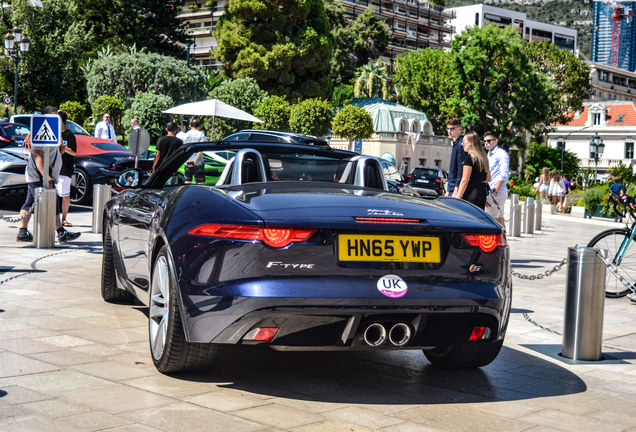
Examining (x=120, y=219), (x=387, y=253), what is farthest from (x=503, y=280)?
(x=120, y=219)

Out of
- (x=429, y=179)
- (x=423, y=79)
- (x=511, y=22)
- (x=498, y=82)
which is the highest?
(x=511, y=22)

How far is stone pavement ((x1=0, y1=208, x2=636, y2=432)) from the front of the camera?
3.68 m

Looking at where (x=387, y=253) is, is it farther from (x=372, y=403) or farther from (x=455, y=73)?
(x=455, y=73)

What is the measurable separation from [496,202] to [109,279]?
5909mm

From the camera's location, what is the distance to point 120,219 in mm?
5918

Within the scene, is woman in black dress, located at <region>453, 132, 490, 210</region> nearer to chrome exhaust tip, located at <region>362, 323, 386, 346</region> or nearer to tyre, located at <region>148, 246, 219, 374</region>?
tyre, located at <region>148, 246, 219, 374</region>

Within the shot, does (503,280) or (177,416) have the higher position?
Result: (503,280)

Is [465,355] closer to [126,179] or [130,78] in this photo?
[126,179]

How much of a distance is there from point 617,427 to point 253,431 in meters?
1.75

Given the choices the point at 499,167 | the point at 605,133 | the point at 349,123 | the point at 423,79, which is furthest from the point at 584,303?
the point at 605,133

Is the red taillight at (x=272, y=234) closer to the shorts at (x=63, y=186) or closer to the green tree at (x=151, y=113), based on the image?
the shorts at (x=63, y=186)

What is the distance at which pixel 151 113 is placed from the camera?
4056 cm

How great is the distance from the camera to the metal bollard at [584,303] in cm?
531

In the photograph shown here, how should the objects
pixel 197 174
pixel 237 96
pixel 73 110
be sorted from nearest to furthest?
pixel 197 174 → pixel 73 110 → pixel 237 96
